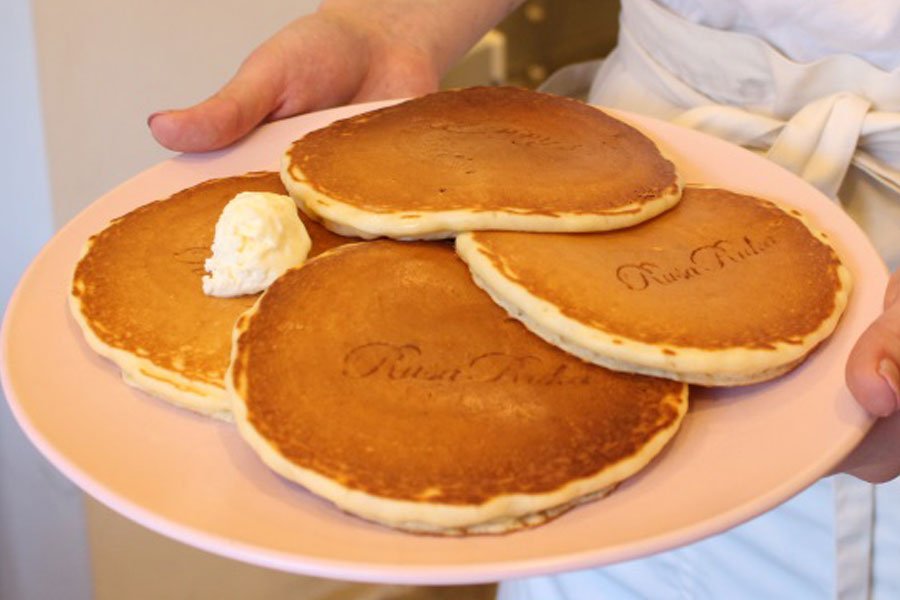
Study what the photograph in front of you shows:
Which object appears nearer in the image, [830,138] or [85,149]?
[830,138]

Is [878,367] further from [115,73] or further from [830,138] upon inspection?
[115,73]

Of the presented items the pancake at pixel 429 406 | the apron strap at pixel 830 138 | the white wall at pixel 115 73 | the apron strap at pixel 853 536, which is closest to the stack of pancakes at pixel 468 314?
the pancake at pixel 429 406

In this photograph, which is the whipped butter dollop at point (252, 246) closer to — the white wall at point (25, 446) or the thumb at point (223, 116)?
the thumb at point (223, 116)

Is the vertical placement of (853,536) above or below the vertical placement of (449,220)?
below

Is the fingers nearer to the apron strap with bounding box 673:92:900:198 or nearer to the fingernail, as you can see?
the fingernail

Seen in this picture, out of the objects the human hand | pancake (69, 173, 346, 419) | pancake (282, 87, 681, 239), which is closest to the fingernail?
the human hand

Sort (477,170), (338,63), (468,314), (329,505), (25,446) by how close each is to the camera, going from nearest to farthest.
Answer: (329,505) → (468,314) → (477,170) → (338,63) → (25,446)

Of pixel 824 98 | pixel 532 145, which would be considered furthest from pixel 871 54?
pixel 532 145

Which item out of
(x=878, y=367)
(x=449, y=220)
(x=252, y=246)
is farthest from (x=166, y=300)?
(x=878, y=367)
